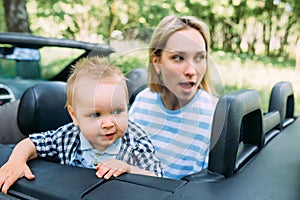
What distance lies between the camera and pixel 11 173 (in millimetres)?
1147

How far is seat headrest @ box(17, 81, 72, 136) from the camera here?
5.07 feet

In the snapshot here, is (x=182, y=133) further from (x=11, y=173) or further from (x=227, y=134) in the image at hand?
(x=11, y=173)

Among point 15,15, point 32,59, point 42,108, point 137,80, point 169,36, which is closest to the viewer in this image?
point 169,36

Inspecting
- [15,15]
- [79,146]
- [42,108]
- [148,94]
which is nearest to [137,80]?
[148,94]

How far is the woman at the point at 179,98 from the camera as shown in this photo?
1186mm

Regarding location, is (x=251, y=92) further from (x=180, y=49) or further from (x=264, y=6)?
(x=264, y=6)

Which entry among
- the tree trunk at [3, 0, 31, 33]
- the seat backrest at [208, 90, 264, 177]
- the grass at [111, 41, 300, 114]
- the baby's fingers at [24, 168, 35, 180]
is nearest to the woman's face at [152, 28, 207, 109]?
the seat backrest at [208, 90, 264, 177]

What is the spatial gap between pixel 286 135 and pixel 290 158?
1.18ft

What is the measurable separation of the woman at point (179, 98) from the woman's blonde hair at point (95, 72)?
136 millimetres

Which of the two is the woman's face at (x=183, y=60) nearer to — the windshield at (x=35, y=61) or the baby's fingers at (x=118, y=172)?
the baby's fingers at (x=118, y=172)

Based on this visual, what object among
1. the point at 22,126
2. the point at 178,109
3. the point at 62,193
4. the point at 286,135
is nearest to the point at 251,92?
the point at 178,109

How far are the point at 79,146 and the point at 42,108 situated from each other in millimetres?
336

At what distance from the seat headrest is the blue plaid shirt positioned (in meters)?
0.24

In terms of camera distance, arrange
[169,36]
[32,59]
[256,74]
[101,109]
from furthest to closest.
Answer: [256,74] < [32,59] < [169,36] < [101,109]
